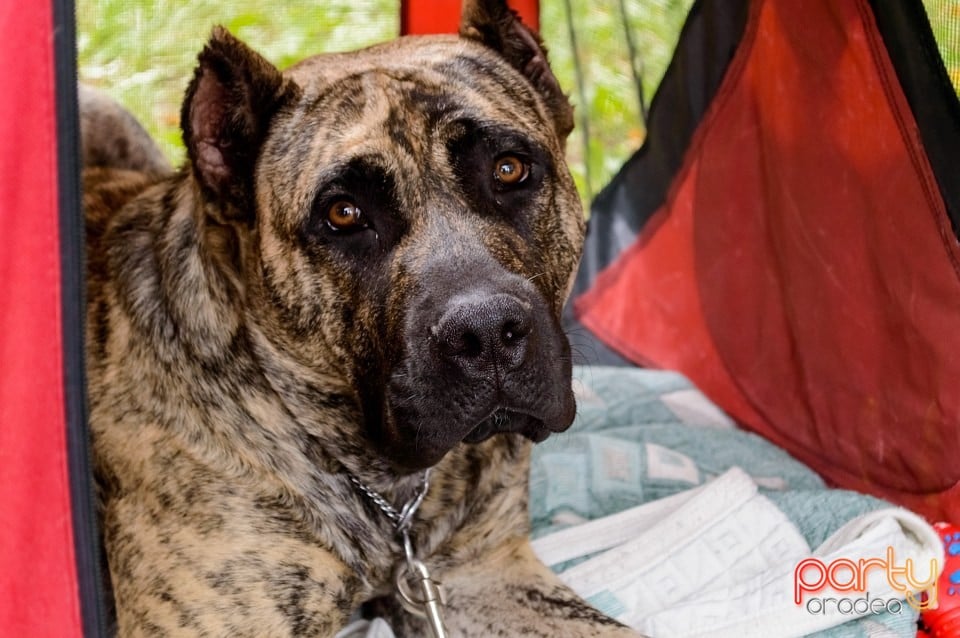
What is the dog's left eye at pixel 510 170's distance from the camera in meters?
2.39

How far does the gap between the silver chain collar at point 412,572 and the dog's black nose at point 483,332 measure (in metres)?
0.57

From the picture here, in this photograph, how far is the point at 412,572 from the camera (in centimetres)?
247

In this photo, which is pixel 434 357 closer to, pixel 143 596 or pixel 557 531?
pixel 143 596

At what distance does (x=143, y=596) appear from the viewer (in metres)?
2.35

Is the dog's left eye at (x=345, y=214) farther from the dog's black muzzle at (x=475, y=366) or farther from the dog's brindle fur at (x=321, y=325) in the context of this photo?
the dog's black muzzle at (x=475, y=366)

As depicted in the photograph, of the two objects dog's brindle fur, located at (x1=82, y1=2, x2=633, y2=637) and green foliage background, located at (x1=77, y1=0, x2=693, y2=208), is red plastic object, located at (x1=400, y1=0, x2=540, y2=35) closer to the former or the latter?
green foliage background, located at (x1=77, y1=0, x2=693, y2=208)

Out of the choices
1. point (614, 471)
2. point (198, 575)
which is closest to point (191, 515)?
point (198, 575)

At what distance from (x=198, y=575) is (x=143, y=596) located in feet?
0.43

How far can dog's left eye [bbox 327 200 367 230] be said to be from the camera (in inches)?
90.8

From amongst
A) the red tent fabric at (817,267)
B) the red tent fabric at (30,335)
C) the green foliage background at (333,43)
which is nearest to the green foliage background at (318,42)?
the green foliage background at (333,43)

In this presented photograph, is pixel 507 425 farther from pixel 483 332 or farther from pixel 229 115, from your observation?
pixel 229 115

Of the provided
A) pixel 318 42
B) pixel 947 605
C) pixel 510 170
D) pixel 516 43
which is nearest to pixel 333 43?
pixel 318 42

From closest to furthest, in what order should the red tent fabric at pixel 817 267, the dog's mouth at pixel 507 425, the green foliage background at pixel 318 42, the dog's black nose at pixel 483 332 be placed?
the dog's black nose at pixel 483 332 < the dog's mouth at pixel 507 425 < the red tent fabric at pixel 817 267 < the green foliage background at pixel 318 42

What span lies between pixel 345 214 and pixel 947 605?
1724 millimetres
